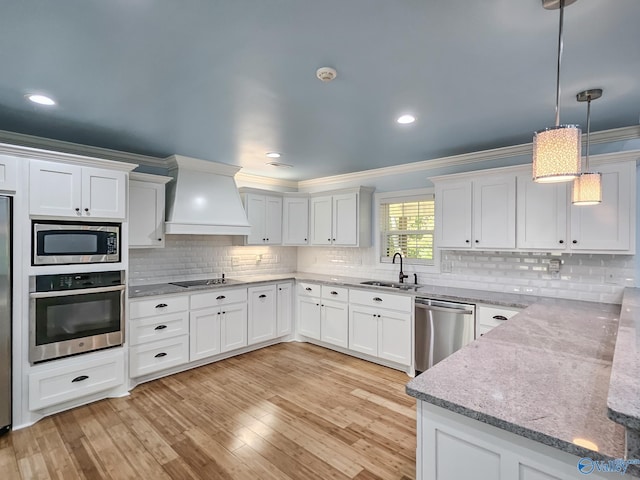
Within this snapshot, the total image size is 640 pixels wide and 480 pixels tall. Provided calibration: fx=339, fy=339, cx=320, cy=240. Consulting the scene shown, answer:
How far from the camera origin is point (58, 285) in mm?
2844

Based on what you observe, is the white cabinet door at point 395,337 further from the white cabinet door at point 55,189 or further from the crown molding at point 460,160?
the white cabinet door at point 55,189

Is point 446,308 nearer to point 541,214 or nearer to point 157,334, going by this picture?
point 541,214

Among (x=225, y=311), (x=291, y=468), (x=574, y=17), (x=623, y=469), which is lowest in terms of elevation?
(x=291, y=468)

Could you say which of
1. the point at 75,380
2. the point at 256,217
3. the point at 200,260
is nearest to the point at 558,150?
the point at 75,380

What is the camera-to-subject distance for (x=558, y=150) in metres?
1.34

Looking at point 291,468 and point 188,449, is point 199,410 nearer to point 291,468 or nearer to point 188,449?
point 188,449

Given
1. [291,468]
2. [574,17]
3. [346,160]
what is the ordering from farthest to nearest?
1. [346,160]
2. [291,468]
3. [574,17]

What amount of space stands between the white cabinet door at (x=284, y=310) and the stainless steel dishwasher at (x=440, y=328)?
1955 mm

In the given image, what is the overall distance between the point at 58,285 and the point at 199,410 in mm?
1595

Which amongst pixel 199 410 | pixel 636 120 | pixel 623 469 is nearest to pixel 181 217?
pixel 199 410

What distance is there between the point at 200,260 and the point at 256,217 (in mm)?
983

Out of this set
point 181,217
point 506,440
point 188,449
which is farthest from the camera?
point 181,217

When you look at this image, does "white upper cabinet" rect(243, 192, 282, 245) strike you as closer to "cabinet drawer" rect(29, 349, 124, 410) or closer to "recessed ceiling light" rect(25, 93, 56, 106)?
"cabinet drawer" rect(29, 349, 124, 410)

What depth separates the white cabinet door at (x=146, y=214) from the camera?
12.2 ft
